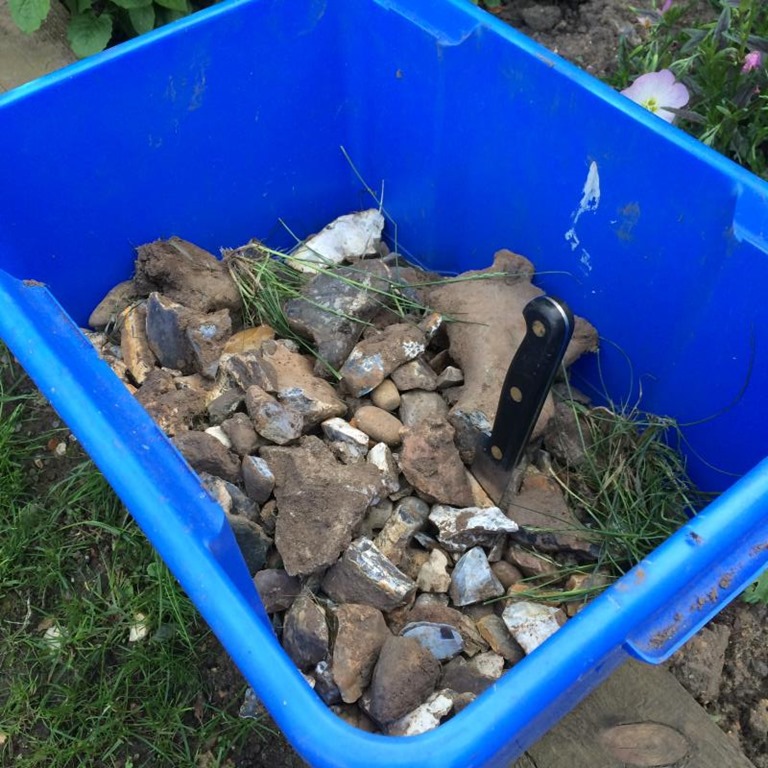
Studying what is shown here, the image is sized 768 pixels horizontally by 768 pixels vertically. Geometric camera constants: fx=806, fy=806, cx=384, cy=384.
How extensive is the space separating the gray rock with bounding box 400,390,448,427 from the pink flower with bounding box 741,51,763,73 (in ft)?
2.41

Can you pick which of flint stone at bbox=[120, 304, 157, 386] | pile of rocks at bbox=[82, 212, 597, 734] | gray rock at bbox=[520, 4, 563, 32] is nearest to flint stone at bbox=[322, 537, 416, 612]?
pile of rocks at bbox=[82, 212, 597, 734]

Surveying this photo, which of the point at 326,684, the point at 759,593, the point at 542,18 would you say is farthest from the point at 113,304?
the point at 542,18

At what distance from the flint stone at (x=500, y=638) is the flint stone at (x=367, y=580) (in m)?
0.10

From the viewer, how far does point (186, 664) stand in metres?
1.20

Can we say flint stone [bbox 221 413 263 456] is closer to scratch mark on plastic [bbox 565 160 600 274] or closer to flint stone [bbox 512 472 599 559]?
flint stone [bbox 512 472 599 559]

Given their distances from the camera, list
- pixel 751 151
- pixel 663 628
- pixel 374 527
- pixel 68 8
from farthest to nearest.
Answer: pixel 68 8 < pixel 751 151 < pixel 374 527 < pixel 663 628

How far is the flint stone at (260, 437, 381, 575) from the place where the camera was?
0.97 m

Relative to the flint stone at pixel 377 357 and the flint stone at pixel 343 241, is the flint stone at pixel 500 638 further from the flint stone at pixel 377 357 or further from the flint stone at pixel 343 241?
the flint stone at pixel 343 241

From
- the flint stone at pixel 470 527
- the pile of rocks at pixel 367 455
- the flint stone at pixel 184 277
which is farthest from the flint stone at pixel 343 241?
the flint stone at pixel 470 527

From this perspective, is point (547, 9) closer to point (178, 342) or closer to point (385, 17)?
point (385, 17)

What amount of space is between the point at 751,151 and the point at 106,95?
3.34ft

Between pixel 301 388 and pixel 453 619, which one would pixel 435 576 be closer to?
pixel 453 619

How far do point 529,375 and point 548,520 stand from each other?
0.29m

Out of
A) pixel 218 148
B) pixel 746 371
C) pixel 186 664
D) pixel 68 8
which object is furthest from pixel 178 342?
pixel 68 8
